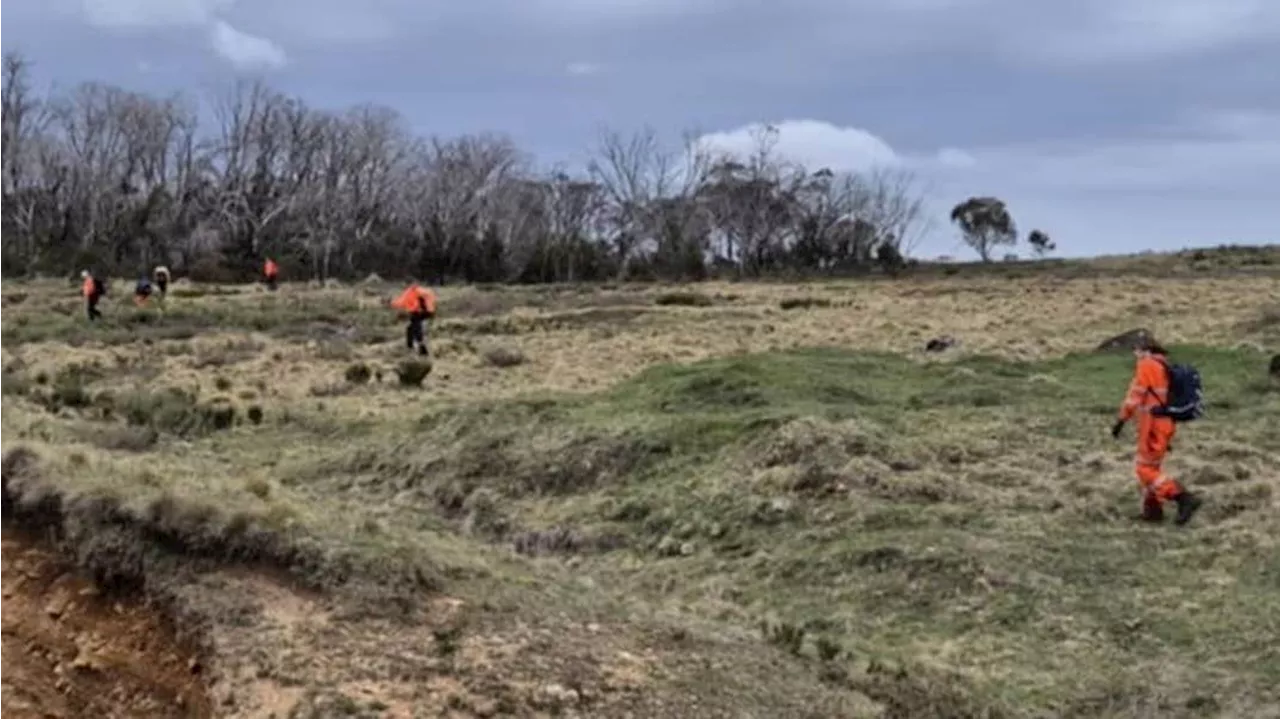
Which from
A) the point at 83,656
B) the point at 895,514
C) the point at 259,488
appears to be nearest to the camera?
the point at 83,656

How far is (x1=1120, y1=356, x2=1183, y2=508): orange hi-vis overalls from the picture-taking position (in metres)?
14.5

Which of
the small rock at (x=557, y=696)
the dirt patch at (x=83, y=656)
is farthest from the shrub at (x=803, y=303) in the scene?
the small rock at (x=557, y=696)

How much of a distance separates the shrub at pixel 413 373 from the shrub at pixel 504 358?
101 inches

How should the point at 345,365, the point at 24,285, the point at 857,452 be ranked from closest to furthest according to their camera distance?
the point at 857,452 < the point at 345,365 < the point at 24,285

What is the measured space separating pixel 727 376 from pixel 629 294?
31935 millimetres

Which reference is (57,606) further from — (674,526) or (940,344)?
(940,344)

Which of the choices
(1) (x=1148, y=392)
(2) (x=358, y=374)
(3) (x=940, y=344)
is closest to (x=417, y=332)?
(2) (x=358, y=374)

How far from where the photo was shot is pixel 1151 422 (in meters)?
14.5

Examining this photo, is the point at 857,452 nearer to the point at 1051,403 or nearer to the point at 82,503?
the point at 1051,403

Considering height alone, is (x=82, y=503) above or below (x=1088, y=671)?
above

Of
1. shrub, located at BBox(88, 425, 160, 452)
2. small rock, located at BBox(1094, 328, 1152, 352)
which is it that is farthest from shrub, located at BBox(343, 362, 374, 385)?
small rock, located at BBox(1094, 328, 1152, 352)

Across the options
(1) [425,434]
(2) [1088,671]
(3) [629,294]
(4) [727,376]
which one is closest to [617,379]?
(4) [727,376]

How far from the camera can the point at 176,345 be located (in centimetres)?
3606

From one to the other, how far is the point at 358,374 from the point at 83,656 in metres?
20.5
